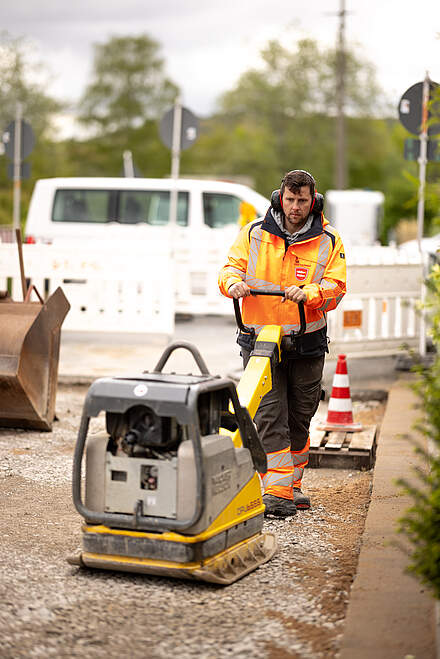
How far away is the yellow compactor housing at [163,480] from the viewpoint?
180 inches

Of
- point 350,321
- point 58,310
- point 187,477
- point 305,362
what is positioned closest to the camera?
point 187,477

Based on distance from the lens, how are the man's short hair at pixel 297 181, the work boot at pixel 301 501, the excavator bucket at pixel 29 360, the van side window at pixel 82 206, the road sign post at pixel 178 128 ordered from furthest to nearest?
the van side window at pixel 82 206, the road sign post at pixel 178 128, the excavator bucket at pixel 29 360, the work boot at pixel 301 501, the man's short hair at pixel 297 181

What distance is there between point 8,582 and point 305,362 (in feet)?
6.90

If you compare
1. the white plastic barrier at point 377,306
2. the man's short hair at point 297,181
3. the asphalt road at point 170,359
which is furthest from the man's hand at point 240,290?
the white plastic barrier at point 377,306

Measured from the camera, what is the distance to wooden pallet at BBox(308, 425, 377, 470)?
24.7 ft

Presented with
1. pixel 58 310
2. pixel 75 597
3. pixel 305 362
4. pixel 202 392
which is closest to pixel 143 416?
pixel 202 392

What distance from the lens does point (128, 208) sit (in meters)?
19.5

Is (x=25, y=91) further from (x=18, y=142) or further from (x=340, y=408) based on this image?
(x=340, y=408)

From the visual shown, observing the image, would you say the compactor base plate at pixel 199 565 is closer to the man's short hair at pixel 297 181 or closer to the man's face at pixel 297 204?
the man's face at pixel 297 204

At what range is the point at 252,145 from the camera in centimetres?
7156

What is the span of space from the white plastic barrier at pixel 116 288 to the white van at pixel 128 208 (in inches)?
243

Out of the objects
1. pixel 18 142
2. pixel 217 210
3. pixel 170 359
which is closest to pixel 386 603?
pixel 170 359

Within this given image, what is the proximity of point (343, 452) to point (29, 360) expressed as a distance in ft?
7.78

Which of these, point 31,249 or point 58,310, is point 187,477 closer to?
point 58,310
